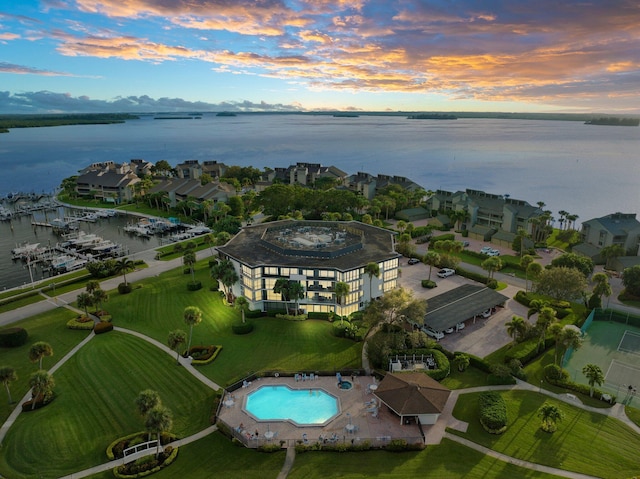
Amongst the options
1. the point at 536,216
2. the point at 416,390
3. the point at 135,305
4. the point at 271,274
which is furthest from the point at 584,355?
the point at 135,305

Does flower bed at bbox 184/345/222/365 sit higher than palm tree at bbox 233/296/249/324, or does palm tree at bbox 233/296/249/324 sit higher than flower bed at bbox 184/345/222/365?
palm tree at bbox 233/296/249/324

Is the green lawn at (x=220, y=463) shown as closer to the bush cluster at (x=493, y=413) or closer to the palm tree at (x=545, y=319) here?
the bush cluster at (x=493, y=413)

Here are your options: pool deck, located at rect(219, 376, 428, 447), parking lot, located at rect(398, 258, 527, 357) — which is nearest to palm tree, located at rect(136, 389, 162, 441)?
pool deck, located at rect(219, 376, 428, 447)

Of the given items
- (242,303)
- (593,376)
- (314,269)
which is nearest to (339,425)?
(242,303)

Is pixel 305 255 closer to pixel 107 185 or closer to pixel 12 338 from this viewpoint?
pixel 12 338

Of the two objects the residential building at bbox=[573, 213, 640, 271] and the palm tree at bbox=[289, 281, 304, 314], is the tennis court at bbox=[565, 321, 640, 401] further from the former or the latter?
the palm tree at bbox=[289, 281, 304, 314]

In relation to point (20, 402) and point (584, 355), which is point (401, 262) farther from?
point (20, 402)

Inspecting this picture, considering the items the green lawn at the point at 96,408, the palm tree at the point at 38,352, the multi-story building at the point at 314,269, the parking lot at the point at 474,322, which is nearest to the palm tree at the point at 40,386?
the green lawn at the point at 96,408
